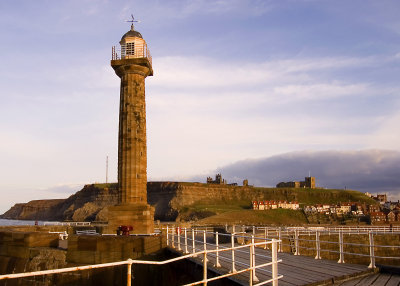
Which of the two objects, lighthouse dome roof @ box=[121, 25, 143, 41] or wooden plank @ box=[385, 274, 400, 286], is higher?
lighthouse dome roof @ box=[121, 25, 143, 41]

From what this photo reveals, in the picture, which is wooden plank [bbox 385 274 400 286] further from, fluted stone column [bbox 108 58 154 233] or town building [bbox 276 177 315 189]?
town building [bbox 276 177 315 189]

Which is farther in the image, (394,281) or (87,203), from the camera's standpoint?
(87,203)

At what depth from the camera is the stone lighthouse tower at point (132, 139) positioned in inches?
850

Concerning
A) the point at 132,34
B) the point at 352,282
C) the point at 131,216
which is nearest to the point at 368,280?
the point at 352,282

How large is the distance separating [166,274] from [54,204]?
574ft

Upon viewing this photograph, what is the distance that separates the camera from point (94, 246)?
1418 cm

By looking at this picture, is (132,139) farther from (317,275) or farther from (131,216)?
(317,275)

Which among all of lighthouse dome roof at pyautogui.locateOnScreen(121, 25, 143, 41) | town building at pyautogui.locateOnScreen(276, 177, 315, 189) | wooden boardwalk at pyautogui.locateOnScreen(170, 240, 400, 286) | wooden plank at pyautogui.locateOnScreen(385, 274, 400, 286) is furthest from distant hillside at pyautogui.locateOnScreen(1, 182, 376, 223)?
wooden plank at pyautogui.locateOnScreen(385, 274, 400, 286)

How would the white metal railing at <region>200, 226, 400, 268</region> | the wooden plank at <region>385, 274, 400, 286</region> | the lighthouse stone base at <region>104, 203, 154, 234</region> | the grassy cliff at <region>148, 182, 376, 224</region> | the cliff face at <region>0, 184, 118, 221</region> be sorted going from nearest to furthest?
1. the wooden plank at <region>385, 274, 400, 286</region>
2. the white metal railing at <region>200, 226, 400, 268</region>
3. the lighthouse stone base at <region>104, 203, 154, 234</region>
4. the grassy cliff at <region>148, 182, 376, 224</region>
5. the cliff face at <region>0, 184, 118, 221</region>

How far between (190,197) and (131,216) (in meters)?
85.5

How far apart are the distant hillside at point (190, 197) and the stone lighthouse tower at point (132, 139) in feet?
228

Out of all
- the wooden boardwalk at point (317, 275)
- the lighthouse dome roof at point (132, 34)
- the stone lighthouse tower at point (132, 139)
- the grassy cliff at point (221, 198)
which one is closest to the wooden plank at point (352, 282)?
the wooden boardwalk at point (317, 275)

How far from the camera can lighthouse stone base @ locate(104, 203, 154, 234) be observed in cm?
2123

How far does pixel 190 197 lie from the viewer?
106 metres
